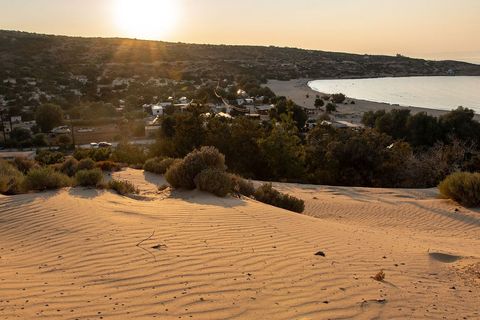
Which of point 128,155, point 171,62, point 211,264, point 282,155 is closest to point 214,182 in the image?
point 211,264

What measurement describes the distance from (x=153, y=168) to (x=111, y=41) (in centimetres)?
10582

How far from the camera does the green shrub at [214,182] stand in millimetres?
11953

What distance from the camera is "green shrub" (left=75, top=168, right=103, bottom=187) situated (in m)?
11.9

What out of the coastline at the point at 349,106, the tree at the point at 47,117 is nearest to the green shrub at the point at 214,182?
the tree at the point at 47,117

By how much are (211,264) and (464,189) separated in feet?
33.1

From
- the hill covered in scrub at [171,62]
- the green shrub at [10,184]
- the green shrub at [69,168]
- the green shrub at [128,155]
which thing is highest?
the hill covered in scrub at [171,62]

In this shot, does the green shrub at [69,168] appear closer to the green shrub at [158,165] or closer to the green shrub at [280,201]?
the green shrub at [158,165]

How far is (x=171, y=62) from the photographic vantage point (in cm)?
10306

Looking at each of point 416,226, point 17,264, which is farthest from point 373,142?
point 17,264

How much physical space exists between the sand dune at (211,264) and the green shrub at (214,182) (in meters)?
0.95

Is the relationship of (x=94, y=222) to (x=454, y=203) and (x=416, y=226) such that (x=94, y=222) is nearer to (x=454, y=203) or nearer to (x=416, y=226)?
(x=416, y=226)

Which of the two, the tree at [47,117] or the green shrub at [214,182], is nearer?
the green shrub at [214,182]

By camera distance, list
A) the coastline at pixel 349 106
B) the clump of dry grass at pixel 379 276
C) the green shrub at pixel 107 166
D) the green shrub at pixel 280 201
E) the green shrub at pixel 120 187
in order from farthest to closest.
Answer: the coastline at pixel 349 106 < the green shrub at pixel 107 166 < the green shrub at pixel 280 201 < the green shrub at pixel 120 187 < the clump of dry grass at pixel 379 276

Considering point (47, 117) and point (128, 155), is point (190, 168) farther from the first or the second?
point (47, 117)
